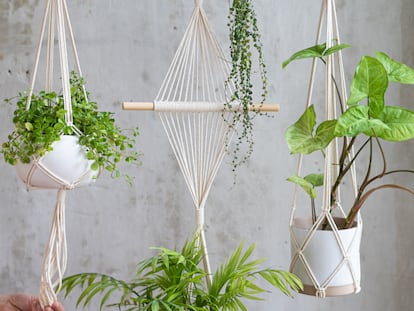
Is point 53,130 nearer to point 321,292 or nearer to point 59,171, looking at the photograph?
point 59,171

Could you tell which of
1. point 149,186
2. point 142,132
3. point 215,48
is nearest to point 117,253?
point 149,186

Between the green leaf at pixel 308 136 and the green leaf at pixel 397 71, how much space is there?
25 centimetres

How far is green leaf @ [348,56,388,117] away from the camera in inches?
72.8

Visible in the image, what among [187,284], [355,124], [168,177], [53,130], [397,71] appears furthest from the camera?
[168,177]

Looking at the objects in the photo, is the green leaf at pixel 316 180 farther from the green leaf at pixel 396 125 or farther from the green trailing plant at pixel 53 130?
the green trailing plant at pixel 53 130

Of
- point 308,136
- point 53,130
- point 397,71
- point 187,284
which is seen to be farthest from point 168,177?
point 397,71

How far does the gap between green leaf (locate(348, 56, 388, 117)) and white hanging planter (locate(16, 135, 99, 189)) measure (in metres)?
0.85

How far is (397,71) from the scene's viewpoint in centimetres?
196

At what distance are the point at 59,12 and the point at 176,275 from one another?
97 centimetres

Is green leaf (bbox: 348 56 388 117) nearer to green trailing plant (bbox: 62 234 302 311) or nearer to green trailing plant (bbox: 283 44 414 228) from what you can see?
green trailing plant (bbox: 283 44 414 228)

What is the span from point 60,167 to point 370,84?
3.25 ft

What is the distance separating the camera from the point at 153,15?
275 cm

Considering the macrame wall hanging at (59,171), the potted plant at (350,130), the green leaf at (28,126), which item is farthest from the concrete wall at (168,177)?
the green leaf at (28,126)

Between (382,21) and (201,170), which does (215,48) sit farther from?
(382,21)
